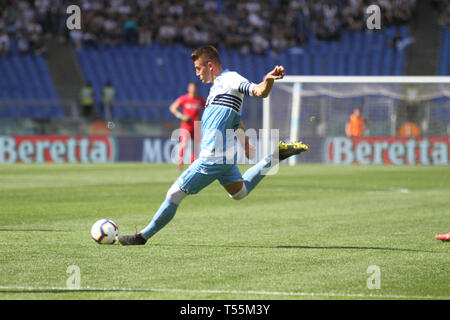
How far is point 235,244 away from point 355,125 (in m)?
18.6

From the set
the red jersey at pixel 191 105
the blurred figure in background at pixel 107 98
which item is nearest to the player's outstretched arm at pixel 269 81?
the red jersey at pixel 191 105

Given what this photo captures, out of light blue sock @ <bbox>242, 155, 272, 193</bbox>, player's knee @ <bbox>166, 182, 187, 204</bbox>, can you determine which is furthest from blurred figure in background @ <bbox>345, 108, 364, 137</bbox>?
player's knee @ <bbox>166, 182, 187, 204</bbox>

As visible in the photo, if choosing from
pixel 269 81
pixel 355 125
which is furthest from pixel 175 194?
pixel 355 125

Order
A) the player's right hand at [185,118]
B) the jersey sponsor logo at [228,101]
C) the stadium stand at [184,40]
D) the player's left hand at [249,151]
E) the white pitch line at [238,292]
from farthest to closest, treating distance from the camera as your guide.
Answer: the stadium stand at [184,40] → the player's right hand at [185,118] → the player's left hand at [249,151] → the jersey sponsor logo at [228,101] → the white pitch line at [238,292]

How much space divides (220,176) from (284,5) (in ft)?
90.2

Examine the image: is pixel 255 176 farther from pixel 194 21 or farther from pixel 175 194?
pixel 194 21

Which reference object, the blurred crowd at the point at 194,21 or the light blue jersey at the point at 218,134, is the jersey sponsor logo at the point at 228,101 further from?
the blurred crowd at the point at 194,21

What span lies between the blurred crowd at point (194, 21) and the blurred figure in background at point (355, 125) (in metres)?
7.89

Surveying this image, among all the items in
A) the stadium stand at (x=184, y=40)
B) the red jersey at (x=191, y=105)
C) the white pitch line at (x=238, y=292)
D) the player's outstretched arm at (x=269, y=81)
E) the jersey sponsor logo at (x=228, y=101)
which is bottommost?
the white pitch line at (x=238, y=292)

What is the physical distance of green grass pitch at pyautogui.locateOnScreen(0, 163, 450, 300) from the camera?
6.49 m

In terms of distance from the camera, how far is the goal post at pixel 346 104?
1040 inches

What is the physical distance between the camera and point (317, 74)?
33.2 metres
